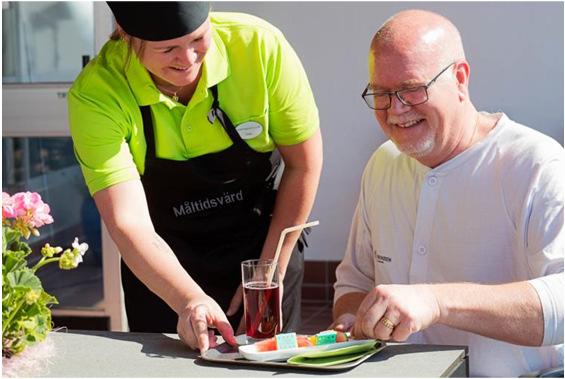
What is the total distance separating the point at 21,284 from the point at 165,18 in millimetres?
714

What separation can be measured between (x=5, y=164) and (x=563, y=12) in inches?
104

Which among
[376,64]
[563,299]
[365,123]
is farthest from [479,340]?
[365,123]

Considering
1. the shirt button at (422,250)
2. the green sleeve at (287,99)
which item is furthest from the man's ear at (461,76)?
the green sleeve at (287,99)

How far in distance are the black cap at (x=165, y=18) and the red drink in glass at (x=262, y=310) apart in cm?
58

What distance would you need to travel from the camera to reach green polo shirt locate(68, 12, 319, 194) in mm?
2514

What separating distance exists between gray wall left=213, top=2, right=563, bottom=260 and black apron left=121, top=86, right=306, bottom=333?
7.82ft

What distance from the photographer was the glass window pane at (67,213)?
4934 millimetres

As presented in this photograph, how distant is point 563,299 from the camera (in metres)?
2.14

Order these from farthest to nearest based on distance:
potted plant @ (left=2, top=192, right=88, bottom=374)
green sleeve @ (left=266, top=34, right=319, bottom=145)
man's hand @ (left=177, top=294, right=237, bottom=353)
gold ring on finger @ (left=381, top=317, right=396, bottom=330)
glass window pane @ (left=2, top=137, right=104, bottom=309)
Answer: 1. glass window pane @ (left=2, top=137, right=104, bottom=309)
2. green sleeve @ (left=266, top=34, right=319, bottom=145)
3. man's hand @ (left=177, top=294, right=237, bottom=353)
4. gold ring on finger @ (left=381, top=317, right=396, bottom=330)
5. potted plant @ (left=2, top=192, right=88, bottom=374)

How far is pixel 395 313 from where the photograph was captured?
201 cm

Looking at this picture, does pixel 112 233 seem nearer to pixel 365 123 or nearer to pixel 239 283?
pixel 239 283

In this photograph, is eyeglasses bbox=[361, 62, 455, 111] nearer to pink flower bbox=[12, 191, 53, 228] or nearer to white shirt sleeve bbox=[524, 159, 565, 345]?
white shirt sleeve bbox=[524, 159, 565, 345]

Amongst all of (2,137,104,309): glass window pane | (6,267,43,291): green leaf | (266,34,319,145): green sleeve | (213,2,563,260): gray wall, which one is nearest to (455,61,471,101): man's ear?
(266,34,319,145): green sleeve

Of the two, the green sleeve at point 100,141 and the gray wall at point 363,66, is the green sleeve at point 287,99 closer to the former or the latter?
the green sleeve at point 100,141
